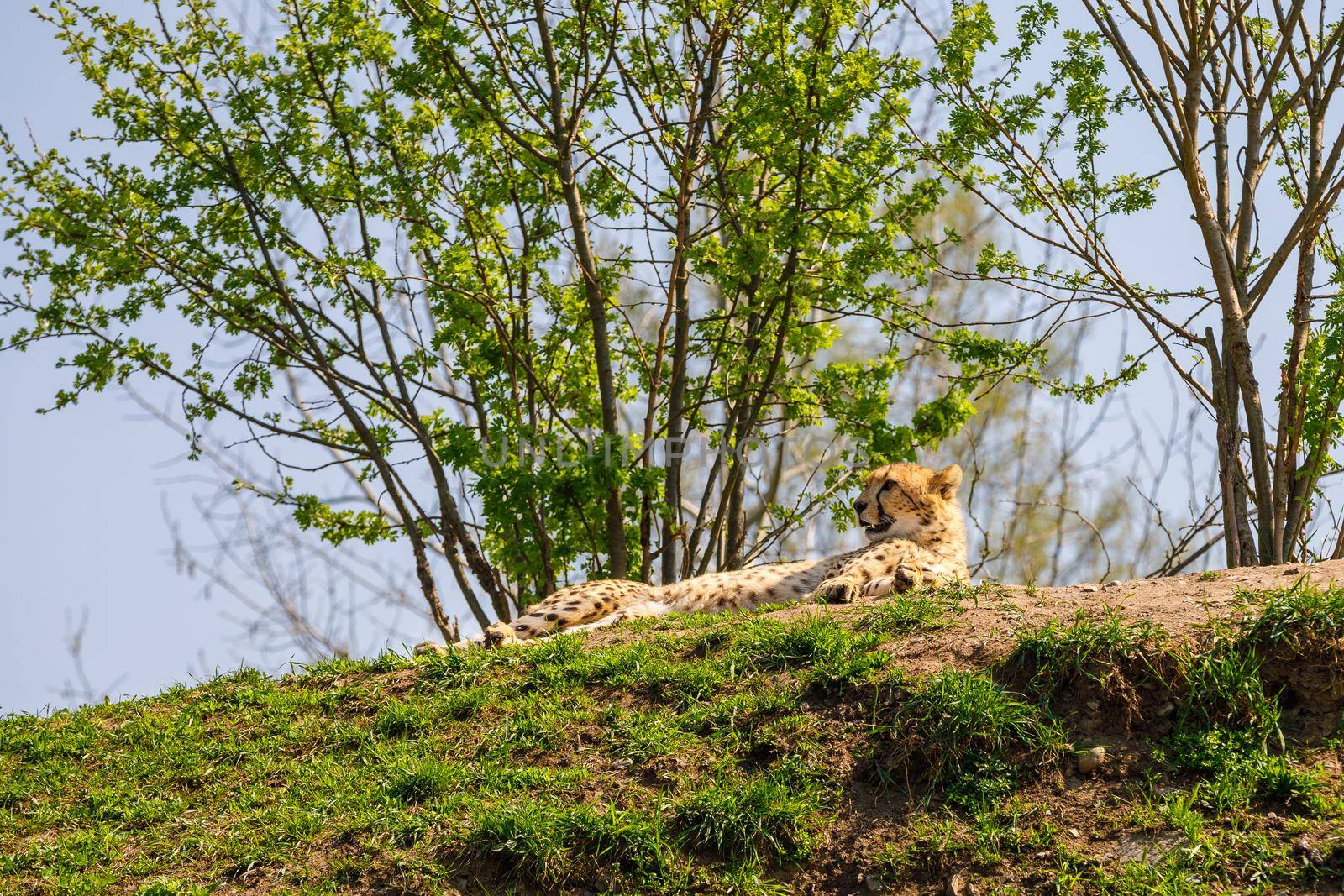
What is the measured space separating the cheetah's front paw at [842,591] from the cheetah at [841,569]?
0.79 feet

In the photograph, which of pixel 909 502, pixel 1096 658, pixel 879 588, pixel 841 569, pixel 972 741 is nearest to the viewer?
pixel 972 741

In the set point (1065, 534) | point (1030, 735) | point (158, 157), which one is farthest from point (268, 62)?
point (1065, 534)

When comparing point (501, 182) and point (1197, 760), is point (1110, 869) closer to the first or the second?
point (1197, 760)

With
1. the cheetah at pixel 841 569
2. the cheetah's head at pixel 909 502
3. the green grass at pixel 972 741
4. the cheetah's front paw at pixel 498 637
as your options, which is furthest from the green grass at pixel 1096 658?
the cheetah's front paw at pixel 498 637

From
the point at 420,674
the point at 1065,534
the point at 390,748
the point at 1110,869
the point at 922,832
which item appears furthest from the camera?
the point at 1065,534

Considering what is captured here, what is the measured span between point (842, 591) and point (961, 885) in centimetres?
250

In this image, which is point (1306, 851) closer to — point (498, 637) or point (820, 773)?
point (820, 773)

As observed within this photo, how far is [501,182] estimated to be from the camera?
10.6 metres

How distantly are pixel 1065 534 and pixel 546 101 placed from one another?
1225 cm

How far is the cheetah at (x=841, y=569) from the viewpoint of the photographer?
297 inches

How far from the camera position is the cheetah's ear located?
7809 millimetres

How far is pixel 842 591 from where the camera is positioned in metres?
7.05

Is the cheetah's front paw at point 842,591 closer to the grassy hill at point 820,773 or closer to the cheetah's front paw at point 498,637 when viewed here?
the grassy hill at point 820,773

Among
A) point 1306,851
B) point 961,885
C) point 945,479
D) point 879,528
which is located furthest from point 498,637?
point 1306,851
